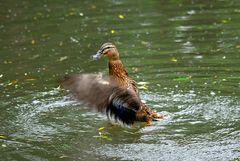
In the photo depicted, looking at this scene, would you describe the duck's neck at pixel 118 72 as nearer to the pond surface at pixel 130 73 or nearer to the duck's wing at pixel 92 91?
the duck's wing at pixel 92 91

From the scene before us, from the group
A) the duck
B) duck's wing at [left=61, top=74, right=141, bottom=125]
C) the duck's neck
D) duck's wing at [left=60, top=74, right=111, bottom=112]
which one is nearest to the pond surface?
the duck

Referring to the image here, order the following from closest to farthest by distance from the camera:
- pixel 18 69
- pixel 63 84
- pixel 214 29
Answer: pixel 63 84 < pixel 18 69 < pixel 214 29

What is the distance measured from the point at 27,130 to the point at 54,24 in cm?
688

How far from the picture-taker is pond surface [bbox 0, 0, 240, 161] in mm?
8430

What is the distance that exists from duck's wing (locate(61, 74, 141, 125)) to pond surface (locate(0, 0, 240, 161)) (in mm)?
542

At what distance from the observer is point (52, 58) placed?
42.0ft

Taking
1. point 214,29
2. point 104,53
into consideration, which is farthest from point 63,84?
point 214,29

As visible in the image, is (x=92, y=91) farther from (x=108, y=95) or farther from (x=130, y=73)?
(x=130, y=73)

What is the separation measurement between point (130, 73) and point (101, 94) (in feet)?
11.2

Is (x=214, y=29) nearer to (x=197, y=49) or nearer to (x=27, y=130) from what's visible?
(x=197, y=49)

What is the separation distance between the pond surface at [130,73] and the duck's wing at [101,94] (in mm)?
542

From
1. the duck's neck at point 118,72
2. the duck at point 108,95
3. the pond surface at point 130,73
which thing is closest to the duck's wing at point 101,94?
the duck at point 108,95

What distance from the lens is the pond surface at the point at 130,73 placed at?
8.43m

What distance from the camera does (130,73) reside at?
11.5 metres
